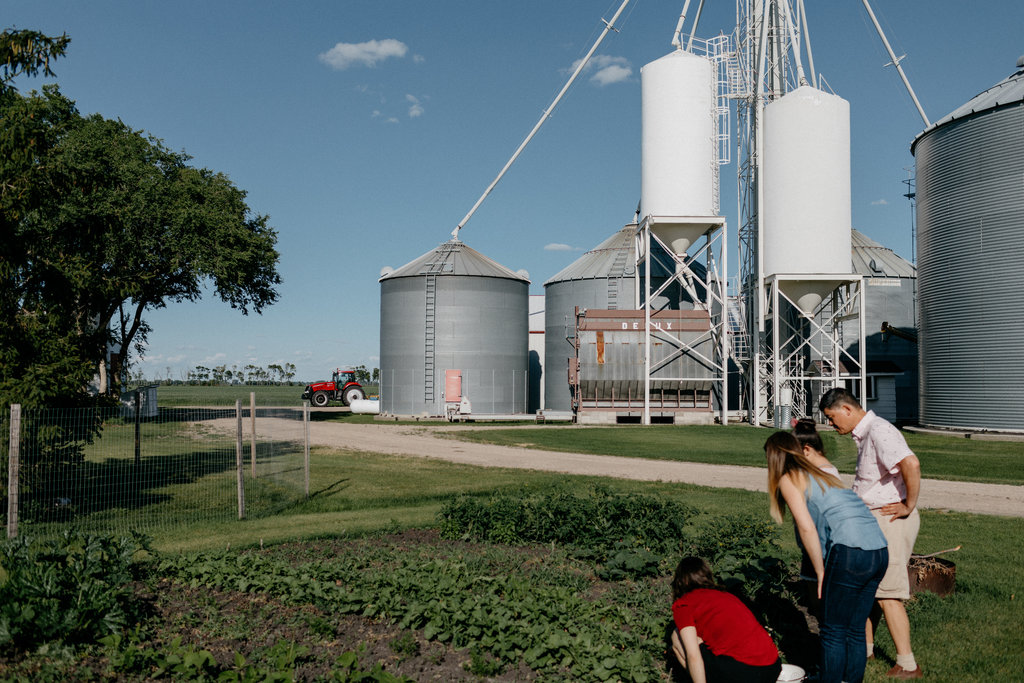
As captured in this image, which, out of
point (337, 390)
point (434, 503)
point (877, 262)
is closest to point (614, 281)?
point (877, 262)

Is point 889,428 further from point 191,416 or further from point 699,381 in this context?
point 699,381

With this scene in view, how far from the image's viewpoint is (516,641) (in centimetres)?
628

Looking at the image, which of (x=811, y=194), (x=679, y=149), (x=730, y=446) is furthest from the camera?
(x=679, y=149)

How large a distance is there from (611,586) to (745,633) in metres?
3.41

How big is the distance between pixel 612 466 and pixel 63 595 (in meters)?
16.1

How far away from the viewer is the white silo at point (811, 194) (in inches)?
1484

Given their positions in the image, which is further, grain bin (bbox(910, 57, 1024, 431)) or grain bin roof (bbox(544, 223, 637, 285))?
grain bin roof (bbox(544, 223, 637, 285))

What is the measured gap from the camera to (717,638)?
4.90 m

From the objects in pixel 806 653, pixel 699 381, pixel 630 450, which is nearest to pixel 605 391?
pixel 699 381

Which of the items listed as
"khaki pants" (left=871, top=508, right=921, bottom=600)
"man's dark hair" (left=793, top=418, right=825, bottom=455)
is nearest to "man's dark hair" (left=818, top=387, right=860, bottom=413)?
"man's dark hair" (left=793, top=418, right=825, bottom=455)

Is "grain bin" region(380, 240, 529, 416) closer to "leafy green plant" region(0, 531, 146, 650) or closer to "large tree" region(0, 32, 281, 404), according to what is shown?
"large tree" region(0, 32, 281, 404)

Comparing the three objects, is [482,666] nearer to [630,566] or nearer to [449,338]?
[630,566]

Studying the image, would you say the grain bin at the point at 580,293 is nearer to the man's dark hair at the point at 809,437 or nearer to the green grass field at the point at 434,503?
the green grass field at the point at 434,503

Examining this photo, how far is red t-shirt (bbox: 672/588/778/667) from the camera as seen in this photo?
4.86 m
